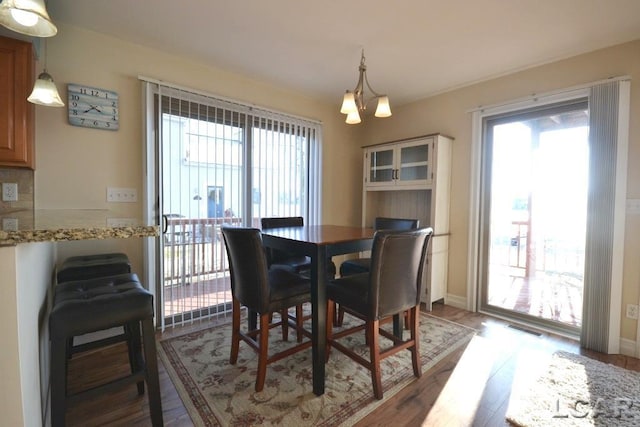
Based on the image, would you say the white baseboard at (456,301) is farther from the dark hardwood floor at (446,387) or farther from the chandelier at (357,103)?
the chandelier at (357,103)

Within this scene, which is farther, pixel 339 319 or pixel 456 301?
pixel 456 301

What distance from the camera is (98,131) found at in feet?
7.41

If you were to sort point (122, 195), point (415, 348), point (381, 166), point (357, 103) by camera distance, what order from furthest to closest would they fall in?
point (381, 166)
point (122, 195)
point (357, 103)
point (415, 348)

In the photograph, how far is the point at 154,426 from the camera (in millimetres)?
1351

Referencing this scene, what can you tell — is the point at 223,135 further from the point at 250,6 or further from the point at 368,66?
Answer: the point at 368,66

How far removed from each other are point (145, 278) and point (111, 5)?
2.03 m

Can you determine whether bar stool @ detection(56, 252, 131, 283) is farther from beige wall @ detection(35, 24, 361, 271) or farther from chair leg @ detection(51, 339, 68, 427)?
chair leg @ detection(51, 339, 68, 427)

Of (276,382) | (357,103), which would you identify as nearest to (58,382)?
(276,382)

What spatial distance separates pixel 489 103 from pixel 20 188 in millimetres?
4087

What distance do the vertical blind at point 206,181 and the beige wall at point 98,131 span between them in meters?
0.15

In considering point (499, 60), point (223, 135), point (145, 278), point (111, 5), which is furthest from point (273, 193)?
point (499, 60)

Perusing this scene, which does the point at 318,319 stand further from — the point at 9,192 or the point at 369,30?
the point at 9,192

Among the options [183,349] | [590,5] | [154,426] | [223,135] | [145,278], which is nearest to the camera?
[154,426]

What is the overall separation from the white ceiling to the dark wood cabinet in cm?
42
